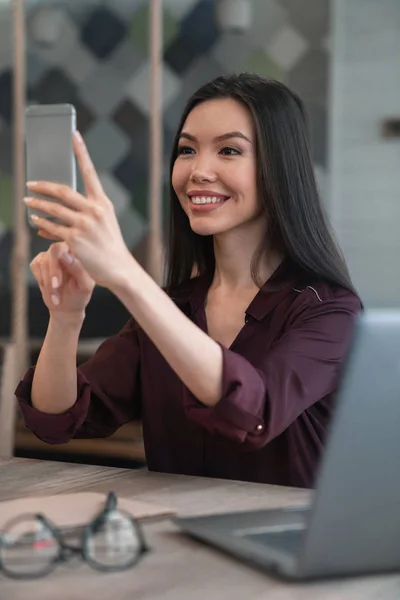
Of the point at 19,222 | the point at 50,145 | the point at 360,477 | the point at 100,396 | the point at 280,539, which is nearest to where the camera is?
the point at 360,477

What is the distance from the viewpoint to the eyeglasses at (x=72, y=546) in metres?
0.93

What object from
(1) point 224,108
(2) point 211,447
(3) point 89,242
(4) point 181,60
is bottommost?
(2) point 211,447

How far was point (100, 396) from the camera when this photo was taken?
66.8 inches

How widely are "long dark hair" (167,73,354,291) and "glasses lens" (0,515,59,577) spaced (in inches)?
32.6

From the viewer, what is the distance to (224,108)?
167 cm

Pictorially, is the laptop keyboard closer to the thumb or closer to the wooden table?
the wooden table

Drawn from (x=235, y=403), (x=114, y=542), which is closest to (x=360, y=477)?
(x=114, y=542)

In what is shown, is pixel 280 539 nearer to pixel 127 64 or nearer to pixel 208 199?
pixel 208 199

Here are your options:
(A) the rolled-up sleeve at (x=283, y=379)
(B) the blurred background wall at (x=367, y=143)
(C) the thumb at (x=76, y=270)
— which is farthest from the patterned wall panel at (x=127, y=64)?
(C) the thumb at (x=76, y=270)

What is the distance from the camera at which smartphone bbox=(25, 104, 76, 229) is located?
121cm

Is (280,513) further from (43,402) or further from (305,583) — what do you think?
(43,402)

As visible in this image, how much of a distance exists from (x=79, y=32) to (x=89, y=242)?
307 centimetres

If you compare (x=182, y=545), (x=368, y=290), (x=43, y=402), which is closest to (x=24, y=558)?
(x=182, y=545)

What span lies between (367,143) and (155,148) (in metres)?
0.88
